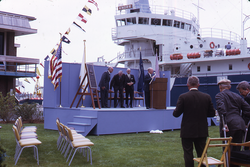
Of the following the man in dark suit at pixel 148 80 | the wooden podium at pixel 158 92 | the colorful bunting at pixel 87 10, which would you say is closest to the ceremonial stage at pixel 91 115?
the wooden podium at pixel 158 92

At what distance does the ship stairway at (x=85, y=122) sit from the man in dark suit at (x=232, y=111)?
595cm

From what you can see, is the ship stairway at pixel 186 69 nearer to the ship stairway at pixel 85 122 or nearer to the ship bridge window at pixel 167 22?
the ship bridge window at pixel 167 22

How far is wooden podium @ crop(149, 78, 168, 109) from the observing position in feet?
37.2

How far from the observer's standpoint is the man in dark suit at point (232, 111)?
469 cm

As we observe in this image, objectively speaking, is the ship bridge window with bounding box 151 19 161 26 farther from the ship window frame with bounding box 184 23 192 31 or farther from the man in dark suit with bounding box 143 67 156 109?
the man in dark suit with bounding box 143 67 156 109

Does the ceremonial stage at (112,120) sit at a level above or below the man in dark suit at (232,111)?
below

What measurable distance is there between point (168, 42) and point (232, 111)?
22.5 metres

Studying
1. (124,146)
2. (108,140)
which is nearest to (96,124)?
(108,140)

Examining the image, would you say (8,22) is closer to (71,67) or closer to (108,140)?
(71,67)

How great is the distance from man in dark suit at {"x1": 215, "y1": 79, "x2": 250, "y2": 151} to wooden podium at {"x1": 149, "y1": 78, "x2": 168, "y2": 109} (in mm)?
6302

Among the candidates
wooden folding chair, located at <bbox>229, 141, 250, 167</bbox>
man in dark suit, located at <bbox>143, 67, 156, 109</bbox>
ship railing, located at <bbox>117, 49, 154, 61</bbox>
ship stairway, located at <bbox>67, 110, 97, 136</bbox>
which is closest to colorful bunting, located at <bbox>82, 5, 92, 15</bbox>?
man in dark suit, located at <bbox>143, 67, 156, 109</bbox>

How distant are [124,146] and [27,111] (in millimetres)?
8592

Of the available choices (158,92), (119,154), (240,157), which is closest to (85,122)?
(158,92)

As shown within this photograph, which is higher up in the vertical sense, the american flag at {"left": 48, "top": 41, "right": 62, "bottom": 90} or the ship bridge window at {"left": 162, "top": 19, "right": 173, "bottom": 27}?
the ship bridge window at {"left": 162, "top": 19, "right": 173, "bottom": 27}
